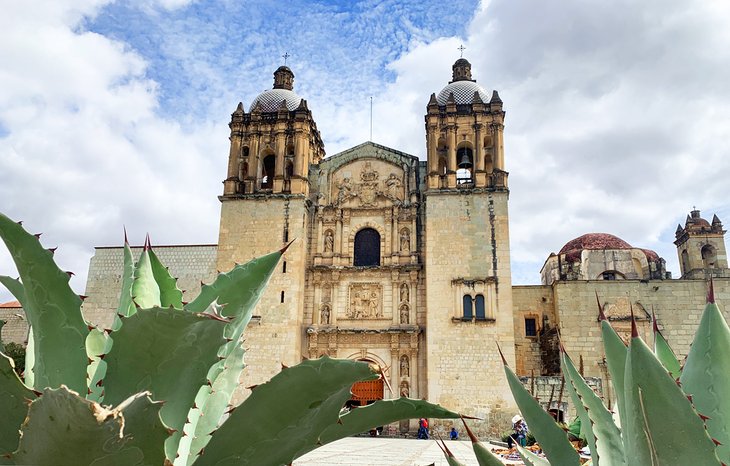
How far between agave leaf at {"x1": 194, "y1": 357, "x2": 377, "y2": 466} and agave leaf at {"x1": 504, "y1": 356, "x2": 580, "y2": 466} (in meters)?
0.53

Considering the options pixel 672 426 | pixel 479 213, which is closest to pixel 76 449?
pixel 672 426

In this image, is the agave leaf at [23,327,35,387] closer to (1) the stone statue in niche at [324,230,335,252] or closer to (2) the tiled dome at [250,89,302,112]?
(1) the stone statue in niche at [324,230,335,252]

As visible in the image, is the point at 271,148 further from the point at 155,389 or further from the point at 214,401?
the point at 155,389

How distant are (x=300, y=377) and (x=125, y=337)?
1.14 ft

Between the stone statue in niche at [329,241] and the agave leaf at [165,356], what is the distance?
634 inches

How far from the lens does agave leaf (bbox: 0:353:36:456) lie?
1014 millimetres

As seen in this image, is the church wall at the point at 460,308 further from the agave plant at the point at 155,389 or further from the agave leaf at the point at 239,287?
the agave plant at the point at 155,389

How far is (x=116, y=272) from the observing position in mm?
18234

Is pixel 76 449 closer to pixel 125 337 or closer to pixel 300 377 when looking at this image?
pixel 125 337

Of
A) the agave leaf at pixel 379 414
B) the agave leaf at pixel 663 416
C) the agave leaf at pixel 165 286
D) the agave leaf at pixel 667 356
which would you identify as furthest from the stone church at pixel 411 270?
the agave leaf at pixel 663 416

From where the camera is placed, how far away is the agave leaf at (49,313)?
1173mm

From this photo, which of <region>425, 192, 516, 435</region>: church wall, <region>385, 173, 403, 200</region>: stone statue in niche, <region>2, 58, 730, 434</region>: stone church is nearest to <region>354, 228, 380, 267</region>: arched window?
<region>2, 58, 730, 434</region>: stone church

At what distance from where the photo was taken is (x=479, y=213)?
52.8ft

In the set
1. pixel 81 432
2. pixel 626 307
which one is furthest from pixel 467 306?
pixel 81 432
